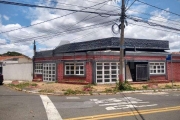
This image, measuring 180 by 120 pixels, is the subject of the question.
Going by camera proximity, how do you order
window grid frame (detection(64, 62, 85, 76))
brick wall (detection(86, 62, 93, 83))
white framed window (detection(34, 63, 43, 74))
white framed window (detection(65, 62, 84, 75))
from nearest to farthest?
1. brick wall (detection(86, 62, 93, 83))
2. window grid frame (detection(64, 62, 85, 76))
3. white framed window (detection(65, 62, 84, 75))
4. white framed window (detection(34, 63, 43, 74))

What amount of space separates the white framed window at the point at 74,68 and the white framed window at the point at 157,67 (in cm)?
830

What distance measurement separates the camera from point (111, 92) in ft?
49.8

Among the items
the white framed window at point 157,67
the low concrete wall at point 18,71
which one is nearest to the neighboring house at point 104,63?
the white framed window at point 157,67

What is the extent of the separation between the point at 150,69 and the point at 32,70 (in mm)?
16328

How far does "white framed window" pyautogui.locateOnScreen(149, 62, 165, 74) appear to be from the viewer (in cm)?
2361

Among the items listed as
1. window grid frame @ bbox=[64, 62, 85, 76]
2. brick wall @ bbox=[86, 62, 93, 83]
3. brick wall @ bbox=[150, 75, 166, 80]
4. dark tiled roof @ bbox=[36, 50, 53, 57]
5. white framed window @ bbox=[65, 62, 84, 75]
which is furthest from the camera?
dark tiled roof @ bbox=[36, 50, 53, 57]

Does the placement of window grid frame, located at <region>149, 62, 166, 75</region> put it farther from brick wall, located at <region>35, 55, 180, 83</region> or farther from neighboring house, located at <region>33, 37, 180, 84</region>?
brick wall, located at <region>35, 55, 180, 83</region>

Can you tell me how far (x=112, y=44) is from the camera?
2280 centimetres

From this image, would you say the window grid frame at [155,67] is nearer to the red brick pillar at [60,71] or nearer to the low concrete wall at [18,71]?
the red brick pillar at [60,71]

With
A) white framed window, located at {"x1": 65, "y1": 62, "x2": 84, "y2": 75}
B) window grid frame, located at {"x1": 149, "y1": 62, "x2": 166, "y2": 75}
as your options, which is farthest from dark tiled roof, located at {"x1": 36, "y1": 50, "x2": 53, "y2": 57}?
window grid frame, located at {"x1": 149, "y1": 62, "x2": 166, "y2": 75}

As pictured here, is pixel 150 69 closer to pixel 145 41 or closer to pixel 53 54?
pixel 145 41

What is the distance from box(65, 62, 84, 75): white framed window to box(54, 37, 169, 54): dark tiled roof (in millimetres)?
3638

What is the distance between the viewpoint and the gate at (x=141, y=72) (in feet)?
74.6

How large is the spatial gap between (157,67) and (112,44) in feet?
20.3
